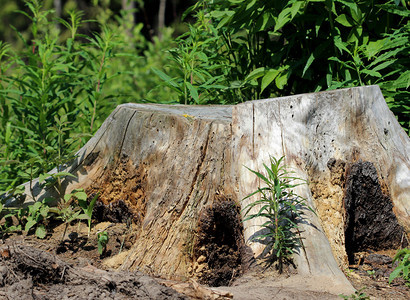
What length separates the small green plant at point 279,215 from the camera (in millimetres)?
2582

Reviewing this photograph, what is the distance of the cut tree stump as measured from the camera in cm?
293

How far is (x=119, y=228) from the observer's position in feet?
10.6

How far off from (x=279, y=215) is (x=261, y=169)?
0.35m

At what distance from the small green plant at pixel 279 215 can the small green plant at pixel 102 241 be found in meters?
0.85

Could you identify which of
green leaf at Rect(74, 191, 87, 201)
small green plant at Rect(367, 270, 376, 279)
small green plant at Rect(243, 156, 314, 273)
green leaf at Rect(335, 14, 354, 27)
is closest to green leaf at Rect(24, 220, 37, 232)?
green leaf at Rect(74, 191, 87, 201)

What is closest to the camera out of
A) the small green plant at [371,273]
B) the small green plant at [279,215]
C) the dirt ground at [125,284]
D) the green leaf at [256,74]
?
the dirt ground at [125,284]

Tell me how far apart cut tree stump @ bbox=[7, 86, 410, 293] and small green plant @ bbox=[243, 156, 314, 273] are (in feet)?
0.49

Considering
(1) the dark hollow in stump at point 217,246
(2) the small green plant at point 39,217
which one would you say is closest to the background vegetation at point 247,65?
(2) the small green plant at point 39,217

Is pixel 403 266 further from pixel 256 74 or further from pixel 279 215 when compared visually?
pixel 256 74

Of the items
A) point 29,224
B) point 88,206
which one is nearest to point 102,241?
point 88,206

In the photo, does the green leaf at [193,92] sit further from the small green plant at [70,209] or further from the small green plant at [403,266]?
the small green plant at [403,266]

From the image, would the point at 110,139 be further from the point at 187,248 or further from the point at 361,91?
the point at 361,91

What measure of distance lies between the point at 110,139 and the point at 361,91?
5.28 feet

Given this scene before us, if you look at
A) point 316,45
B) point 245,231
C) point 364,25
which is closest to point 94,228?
point 245,231
